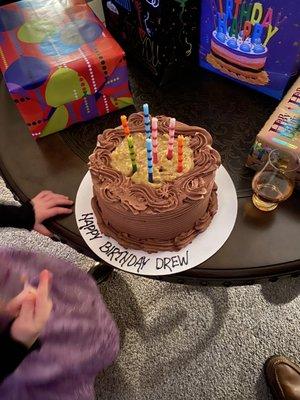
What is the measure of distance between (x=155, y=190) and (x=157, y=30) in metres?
0.45

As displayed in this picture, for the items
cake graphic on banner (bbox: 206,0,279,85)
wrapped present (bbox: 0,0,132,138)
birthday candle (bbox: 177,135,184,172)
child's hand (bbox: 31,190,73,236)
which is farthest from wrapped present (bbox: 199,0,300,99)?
child's hand (bbox: 31,190,73,236)

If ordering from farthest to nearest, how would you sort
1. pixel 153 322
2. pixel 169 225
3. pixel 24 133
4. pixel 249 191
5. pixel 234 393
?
pixel 153 322, pixel 234 393, pixel 24 133, pixel 249 191, pixel 169 225

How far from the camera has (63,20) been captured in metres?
1.00

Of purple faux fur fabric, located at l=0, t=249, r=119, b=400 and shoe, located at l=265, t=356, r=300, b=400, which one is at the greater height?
purple faux fur fabric, located at l=0, t=249, r=119, b=400

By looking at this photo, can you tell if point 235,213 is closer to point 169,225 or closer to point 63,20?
point 169,225

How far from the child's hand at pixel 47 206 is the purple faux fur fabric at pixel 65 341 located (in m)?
0.08

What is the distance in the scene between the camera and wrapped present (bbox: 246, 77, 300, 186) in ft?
2.64

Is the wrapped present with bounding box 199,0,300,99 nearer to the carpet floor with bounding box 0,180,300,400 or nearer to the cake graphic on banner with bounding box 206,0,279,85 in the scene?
the cake graphic on banner with bounding box 206,0,279,85

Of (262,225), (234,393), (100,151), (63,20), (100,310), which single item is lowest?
(234,393)

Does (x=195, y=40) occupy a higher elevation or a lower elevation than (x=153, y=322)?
higher

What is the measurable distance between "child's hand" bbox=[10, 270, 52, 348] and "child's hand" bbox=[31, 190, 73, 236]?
0.17m

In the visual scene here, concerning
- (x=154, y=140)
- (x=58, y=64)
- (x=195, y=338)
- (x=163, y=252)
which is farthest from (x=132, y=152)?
(x=195, y=338)

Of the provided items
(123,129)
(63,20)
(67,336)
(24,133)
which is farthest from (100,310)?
(63,20)

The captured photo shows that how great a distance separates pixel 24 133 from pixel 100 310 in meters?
0.48
